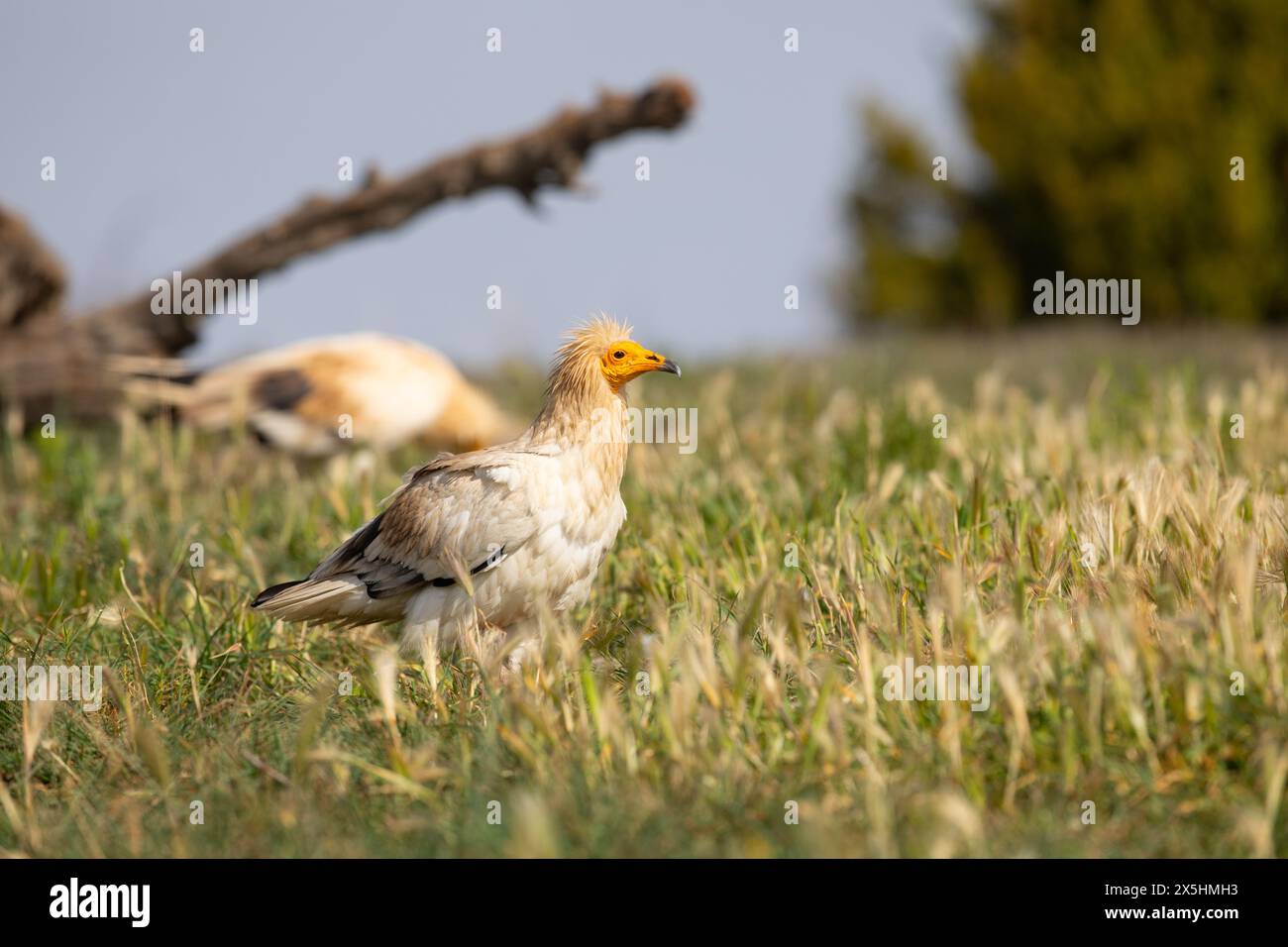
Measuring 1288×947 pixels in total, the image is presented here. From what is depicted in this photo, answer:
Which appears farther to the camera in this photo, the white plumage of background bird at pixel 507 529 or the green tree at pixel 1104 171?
the green tree at pixel 1104 171

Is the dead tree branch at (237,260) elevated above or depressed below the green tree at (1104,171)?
below

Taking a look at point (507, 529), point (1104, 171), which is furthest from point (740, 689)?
point (1104, 171)

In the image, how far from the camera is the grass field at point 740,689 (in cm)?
336

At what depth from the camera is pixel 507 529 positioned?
4.66 m

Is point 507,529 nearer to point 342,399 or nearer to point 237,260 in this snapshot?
point 342,399

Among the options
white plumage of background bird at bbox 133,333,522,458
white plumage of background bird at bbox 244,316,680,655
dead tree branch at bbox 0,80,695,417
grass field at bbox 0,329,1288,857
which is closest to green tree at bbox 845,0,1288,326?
dead tree branch at bbox 0,80,695,417

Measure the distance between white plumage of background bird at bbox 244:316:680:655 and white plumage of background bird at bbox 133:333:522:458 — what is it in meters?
3.83

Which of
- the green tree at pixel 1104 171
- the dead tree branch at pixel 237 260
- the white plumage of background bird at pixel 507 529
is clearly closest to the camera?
the white plumage of background bird at pixel 507 529

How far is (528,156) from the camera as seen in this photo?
30.6ft

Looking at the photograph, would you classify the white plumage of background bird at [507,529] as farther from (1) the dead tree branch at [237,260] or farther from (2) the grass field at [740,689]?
(1) the dead tree branch at [237,260]

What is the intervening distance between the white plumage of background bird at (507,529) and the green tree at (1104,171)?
684 inches

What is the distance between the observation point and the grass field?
3357mm

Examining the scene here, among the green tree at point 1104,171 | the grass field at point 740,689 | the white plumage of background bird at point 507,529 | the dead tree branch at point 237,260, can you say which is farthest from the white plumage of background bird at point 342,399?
the green tree at point 1104,171
